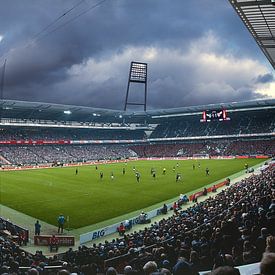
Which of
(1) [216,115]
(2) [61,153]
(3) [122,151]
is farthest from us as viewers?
(3) [122,151]

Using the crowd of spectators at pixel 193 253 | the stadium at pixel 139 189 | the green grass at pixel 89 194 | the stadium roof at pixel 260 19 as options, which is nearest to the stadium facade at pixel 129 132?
the stadium at pixel 139 189

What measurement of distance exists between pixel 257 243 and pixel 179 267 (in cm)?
258

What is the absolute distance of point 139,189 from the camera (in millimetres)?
36156

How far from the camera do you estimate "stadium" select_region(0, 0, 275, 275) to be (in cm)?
848

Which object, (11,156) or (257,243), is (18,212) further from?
(11,156)

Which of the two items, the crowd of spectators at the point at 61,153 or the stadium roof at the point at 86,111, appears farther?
the stadium roof at the point at 86,111

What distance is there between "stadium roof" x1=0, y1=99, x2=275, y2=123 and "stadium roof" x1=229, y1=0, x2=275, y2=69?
59257 millimetres

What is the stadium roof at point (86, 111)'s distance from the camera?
75.0 m

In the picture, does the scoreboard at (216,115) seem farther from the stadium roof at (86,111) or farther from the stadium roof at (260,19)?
the stadium roof at (260,19)

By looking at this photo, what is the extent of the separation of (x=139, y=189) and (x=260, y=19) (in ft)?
79.9

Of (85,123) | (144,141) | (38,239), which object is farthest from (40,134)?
(38,239)

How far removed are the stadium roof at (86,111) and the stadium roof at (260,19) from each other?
2333 inches

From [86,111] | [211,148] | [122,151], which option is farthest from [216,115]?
[86,111]

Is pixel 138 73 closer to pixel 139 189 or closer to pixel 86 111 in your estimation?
pixel 86 111
